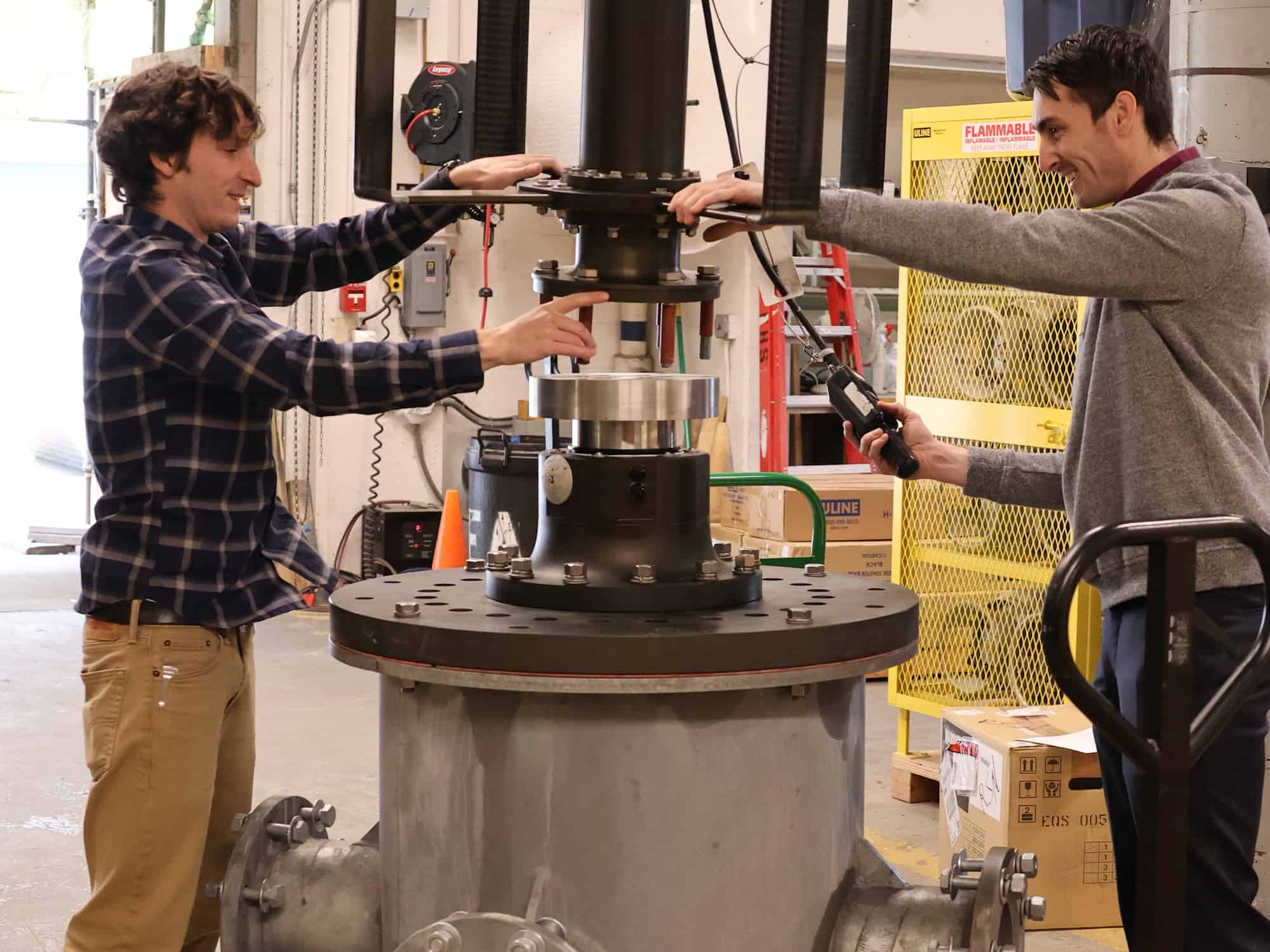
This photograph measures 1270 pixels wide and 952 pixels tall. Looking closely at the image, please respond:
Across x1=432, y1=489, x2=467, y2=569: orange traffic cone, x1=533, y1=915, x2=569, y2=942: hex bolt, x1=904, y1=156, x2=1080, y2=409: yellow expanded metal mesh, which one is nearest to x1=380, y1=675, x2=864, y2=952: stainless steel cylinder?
x1=533, y1=915, x2=569, y2=942: hex bolt

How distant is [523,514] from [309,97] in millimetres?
1887

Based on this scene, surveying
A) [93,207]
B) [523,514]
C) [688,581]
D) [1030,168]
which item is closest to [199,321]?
[688,581]

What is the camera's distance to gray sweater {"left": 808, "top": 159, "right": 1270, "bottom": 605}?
1621mm

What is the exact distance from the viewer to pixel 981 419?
3473mm

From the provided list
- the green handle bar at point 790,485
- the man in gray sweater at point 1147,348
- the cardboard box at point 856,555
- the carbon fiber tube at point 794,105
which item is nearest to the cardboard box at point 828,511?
the cardboard box at point 856,555

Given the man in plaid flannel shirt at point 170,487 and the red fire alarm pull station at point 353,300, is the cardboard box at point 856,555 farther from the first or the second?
the man in plaid flannel shirt at point 170,487

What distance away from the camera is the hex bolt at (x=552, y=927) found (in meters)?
1.45

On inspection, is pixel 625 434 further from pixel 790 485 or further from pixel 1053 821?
pixel 1053 821

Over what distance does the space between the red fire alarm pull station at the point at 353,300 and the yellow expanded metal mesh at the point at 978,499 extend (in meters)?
2.67

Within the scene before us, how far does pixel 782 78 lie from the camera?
1.45 m

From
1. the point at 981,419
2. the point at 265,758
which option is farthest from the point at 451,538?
the point at 981,419

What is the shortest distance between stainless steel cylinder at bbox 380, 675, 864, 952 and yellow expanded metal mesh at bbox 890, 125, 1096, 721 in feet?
6.16

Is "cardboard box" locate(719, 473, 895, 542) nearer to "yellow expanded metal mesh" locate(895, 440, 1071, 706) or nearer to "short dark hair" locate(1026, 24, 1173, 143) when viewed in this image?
"yellow expanded metal mesh" locate(895, 440, 1071, 706)

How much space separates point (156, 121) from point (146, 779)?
0.77 meters
